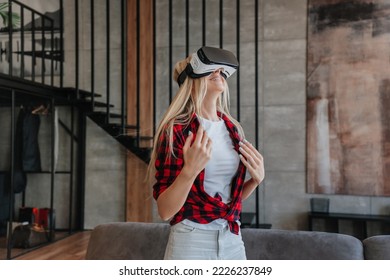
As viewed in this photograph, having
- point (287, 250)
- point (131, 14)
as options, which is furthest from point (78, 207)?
point (287, 250)

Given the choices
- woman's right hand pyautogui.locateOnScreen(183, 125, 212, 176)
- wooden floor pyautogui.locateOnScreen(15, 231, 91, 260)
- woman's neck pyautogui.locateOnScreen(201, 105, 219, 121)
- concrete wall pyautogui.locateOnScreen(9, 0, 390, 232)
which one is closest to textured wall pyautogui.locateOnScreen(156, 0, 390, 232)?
concrete wall pyautogui.locateOnScreen(9, 0, 390, 232)

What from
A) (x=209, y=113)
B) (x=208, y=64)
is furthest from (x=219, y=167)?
(x=208, y=64)

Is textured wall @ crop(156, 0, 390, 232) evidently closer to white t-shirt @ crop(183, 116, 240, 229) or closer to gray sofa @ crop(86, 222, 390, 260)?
gray sofa @ crop(86, 222, 390, 260)

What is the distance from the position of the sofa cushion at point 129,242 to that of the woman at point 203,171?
0.65 m

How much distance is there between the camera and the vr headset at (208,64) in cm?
90

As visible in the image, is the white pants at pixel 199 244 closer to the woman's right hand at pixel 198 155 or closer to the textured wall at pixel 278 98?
the woman's right hand at pixel 198 155

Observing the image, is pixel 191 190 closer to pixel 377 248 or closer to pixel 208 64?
pixel 208 64

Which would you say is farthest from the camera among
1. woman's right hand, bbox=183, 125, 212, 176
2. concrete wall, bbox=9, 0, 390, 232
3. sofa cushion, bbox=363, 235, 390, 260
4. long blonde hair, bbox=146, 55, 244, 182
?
concrete wall, bbox=9, 0, 390, 232

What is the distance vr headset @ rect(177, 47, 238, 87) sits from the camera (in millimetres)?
896

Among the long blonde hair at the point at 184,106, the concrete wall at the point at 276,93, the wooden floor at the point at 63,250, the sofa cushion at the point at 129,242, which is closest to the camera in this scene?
the long blonde hair at the point at 184,106

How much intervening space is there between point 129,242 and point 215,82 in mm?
892

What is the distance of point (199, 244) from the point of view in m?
0.85

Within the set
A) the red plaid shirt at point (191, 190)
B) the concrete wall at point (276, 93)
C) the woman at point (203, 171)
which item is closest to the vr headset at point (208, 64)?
Result: the woman at point (203, 171)

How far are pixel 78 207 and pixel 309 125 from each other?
2919 mm
